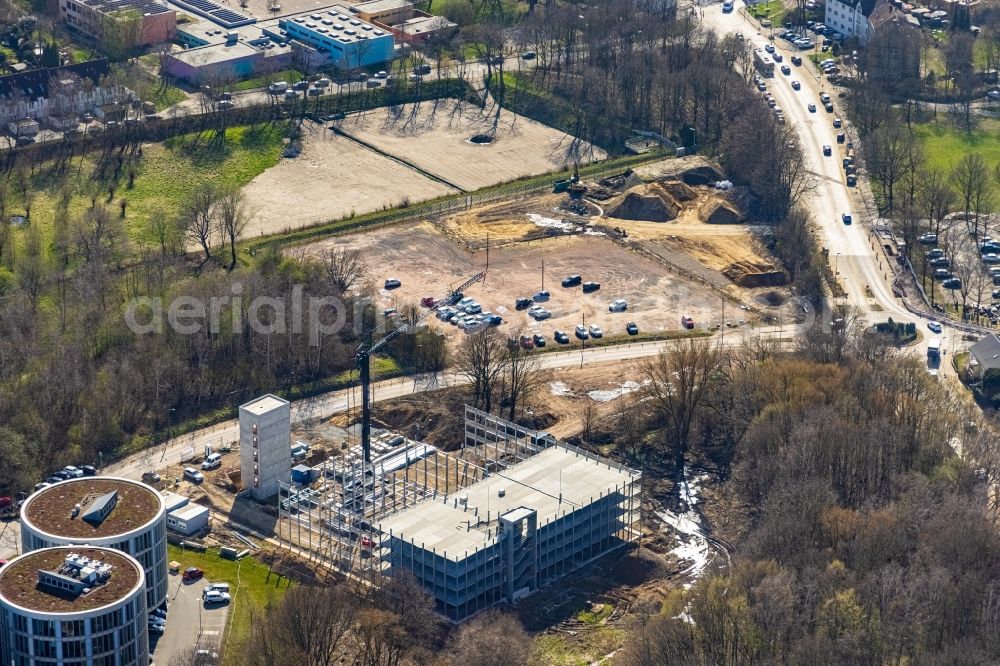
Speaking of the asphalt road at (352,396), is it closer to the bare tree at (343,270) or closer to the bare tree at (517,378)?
the bare tree at (517,378)

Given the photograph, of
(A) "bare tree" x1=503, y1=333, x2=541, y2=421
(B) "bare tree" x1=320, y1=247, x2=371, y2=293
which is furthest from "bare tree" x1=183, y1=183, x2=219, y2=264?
(A) "bare tree" x1=503, y1=333, x2=541, y2=421

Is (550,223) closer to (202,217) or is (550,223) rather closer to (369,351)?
(202,217)

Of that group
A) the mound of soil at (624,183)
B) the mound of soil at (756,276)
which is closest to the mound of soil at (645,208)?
the mound of soil at (624,183)

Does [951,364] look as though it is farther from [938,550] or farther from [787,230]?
[938,550]

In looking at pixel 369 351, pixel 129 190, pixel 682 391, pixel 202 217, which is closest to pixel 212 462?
pixel 369 351

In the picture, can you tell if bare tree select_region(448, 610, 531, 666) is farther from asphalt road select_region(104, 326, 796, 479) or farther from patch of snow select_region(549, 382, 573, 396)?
patch of snow select_region(549, 382, 573, 396)
